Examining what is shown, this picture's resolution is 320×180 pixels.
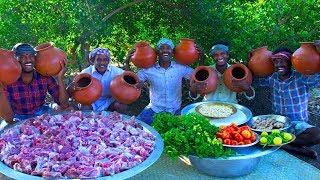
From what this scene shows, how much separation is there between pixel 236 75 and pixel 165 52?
865mm

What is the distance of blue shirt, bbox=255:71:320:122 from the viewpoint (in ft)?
16.5

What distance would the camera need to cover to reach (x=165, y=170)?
4.67 meters

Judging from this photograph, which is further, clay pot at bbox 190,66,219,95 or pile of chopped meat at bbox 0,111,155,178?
clay pot at bbox 190,66,219,95

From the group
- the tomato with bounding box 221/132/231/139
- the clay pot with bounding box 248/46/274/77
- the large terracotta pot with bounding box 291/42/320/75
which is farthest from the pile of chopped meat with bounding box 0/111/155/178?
the large terracotta pot with bounding box 291/42/320/75

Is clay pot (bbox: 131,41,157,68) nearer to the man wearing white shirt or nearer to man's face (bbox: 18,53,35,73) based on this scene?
the man wearing white shirt

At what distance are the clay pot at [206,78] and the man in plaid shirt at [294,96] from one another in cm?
30

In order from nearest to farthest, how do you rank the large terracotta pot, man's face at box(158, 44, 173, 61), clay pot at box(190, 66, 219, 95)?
the large terracotta pot
clay pot at box(190, 66, 219, 95)
man's face at box(158, 44, 173, 61)

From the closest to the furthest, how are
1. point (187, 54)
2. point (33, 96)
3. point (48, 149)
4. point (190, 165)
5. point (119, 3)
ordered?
point (48, 149)
point (190, 165)
point (33, 96)
point (187, 54)
point (119, 3)

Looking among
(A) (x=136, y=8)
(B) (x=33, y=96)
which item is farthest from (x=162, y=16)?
(B) (x=33, y=96)

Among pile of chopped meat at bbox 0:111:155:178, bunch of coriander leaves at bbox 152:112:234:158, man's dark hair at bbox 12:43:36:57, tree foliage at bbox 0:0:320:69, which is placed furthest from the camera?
tree foliage at bbox 0:0:320:69

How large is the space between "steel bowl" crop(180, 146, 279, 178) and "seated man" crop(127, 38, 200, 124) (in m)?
1.17

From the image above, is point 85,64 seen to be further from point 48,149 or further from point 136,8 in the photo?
point 48,149

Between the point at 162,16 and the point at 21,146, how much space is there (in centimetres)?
322

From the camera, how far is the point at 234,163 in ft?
14.2
